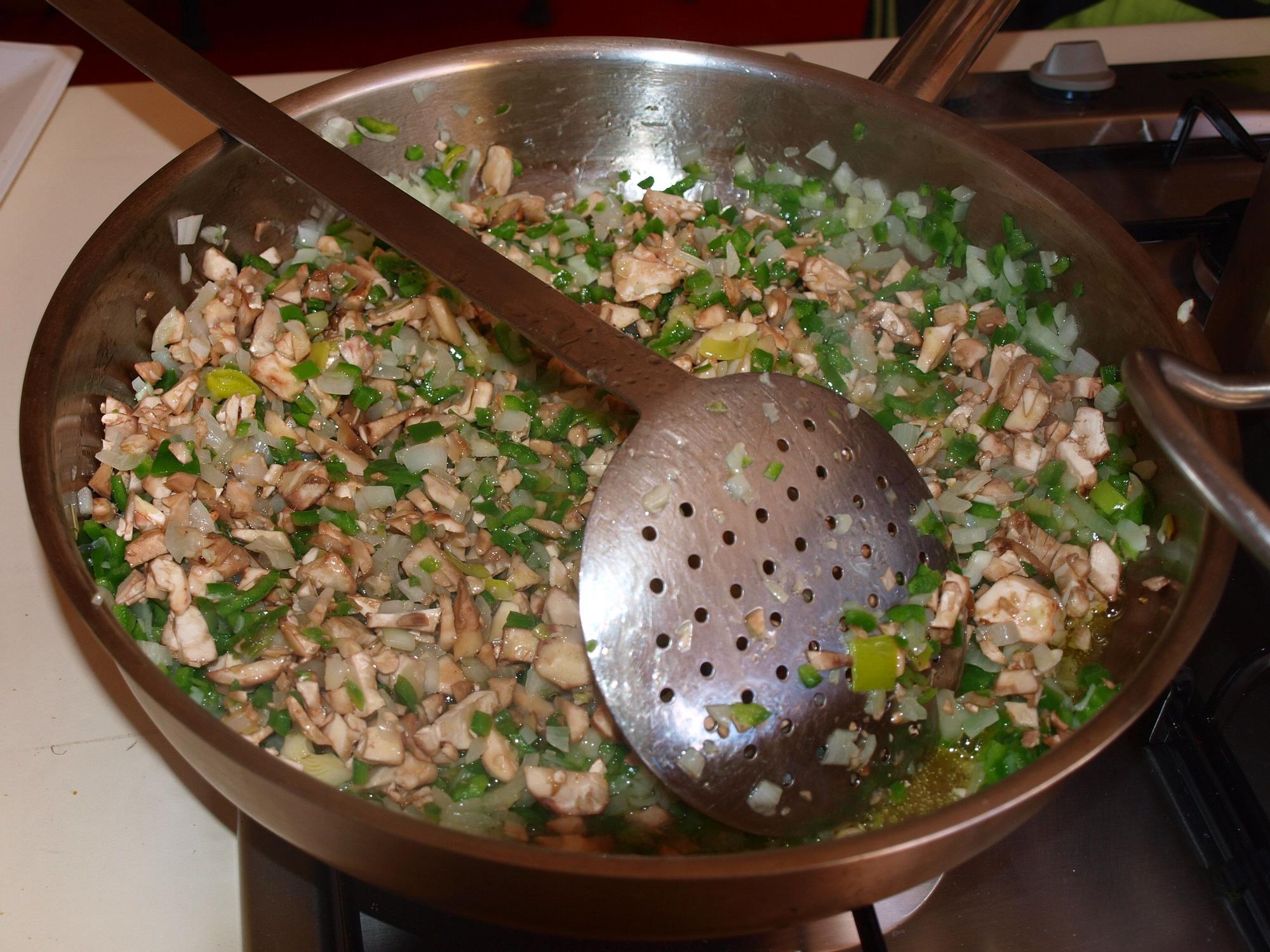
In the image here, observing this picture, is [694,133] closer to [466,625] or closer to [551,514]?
[551,514]

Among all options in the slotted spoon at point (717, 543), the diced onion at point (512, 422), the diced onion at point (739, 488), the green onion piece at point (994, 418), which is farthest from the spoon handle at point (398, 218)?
the green onion piece at point (994, 418)

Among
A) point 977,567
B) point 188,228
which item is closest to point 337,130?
point 188,228

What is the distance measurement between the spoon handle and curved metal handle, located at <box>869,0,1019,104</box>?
1.76ft

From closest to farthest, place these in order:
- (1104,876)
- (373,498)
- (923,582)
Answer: (1104,876) → (923,582) → (373,498)

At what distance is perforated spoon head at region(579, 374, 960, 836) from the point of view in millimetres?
918

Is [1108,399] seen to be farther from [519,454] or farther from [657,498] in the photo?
[519,454]

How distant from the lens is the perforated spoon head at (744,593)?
918mm

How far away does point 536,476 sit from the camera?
47.4 inches

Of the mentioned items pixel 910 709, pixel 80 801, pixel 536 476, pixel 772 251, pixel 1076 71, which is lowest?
pixel 80 801

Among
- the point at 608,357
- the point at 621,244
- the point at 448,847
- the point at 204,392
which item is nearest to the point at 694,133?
the point at 621,244

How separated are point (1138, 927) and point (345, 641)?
0.76 m

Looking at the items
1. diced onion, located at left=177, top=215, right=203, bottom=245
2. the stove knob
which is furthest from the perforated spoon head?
the stove knob

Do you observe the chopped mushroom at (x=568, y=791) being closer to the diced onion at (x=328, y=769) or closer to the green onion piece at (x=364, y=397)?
the diced onion at (x=328, y=769)

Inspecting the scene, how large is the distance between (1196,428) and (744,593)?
16.1 inches
